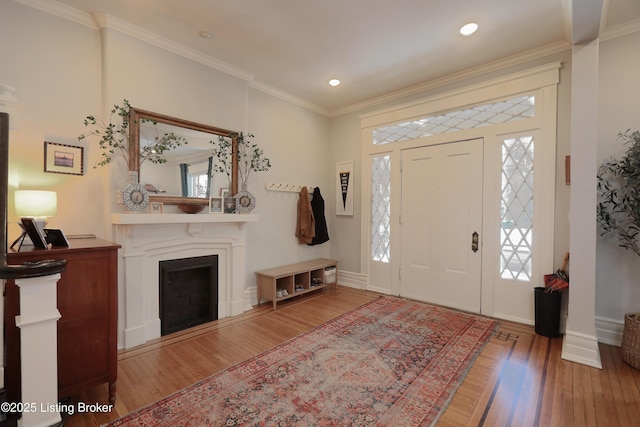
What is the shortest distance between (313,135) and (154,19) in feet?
8.55

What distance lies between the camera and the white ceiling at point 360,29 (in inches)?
94.3

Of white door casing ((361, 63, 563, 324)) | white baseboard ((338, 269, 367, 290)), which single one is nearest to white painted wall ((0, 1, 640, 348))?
white door casing ((361, 63, 563, 324))

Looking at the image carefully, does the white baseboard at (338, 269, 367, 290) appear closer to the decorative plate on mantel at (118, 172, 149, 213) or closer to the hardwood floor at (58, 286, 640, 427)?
the hardwood floor at (58, 286, 640, 427)

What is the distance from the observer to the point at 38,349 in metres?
1.45

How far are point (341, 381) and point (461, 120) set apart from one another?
3.32 meters

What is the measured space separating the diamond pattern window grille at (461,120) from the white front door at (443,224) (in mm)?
236

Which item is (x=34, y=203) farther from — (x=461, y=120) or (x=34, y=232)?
(x=461, y=120)

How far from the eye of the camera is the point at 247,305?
146 inches

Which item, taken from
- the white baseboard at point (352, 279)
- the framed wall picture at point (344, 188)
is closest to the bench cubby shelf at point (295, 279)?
the white baseboard at point (352, 279)

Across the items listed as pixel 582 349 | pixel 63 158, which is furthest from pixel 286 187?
pixel 582 349

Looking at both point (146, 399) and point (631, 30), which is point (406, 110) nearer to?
point (631, 30)

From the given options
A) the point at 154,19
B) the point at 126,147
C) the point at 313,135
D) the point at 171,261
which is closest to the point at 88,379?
the point at 171,261

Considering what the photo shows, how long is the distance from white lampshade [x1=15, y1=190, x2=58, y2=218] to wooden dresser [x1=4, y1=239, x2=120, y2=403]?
430mm

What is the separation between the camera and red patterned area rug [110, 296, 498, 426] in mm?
1786
